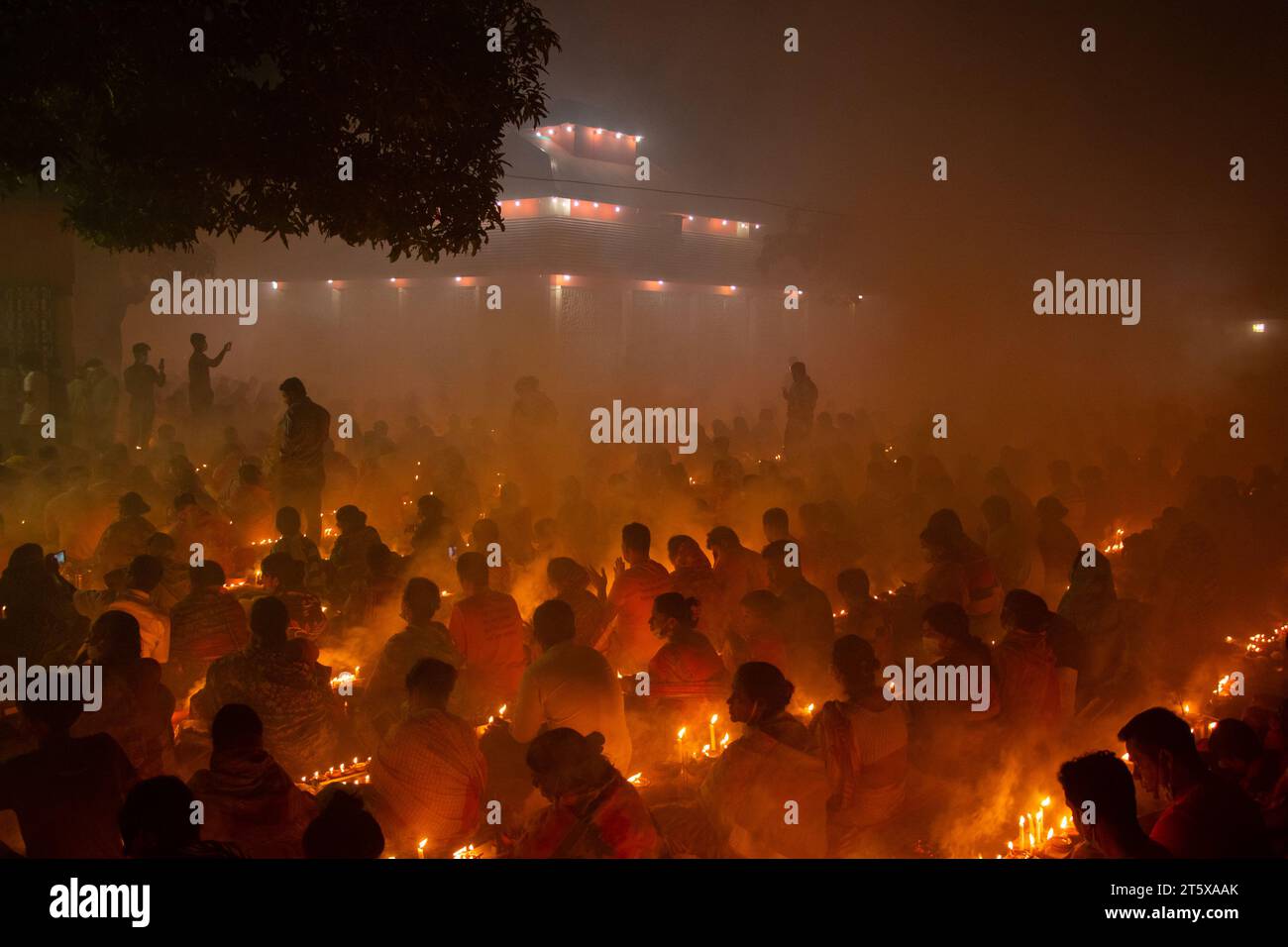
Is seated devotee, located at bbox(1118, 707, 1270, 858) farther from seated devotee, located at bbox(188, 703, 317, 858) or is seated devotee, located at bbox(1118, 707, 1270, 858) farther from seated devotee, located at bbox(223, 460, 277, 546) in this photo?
seated devotee, located at bbox(223, 460, 277, 546)

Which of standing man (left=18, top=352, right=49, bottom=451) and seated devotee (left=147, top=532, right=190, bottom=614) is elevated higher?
standing man (left=18, top=352, right=49, bottom=451)

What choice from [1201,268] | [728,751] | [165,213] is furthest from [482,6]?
[1201,268]

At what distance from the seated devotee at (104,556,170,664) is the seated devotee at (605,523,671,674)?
118 inches

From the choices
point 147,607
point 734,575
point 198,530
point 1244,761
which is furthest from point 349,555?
point 1244,761

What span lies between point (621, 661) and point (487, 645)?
3.69ft

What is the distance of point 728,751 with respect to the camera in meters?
3.98

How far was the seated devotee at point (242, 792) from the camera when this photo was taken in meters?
3.37

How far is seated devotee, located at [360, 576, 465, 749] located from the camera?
4.98 m

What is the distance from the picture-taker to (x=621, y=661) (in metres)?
6.23

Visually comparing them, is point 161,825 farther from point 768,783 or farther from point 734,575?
point 734,575

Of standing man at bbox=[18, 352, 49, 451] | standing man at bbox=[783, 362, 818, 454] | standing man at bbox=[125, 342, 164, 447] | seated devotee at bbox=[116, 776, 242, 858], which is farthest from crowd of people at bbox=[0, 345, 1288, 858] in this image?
standing man at bbox=[783, 362, 818, 454]

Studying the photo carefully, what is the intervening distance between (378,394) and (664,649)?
20.5 metres

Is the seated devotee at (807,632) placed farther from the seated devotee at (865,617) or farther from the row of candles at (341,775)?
the row of candles at (341,775)

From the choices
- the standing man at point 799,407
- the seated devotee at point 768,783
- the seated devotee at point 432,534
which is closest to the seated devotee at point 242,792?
the seated devotee at point 768,783
